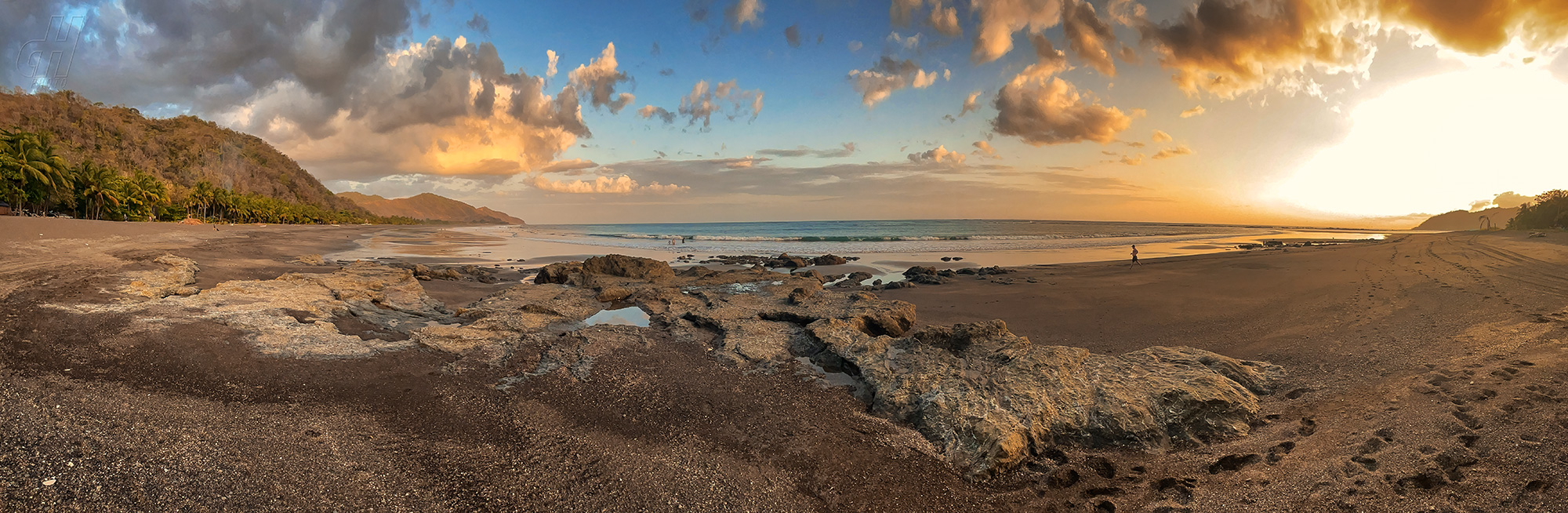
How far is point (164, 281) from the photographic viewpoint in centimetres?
1030

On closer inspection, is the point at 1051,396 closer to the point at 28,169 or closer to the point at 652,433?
the point at 652,433

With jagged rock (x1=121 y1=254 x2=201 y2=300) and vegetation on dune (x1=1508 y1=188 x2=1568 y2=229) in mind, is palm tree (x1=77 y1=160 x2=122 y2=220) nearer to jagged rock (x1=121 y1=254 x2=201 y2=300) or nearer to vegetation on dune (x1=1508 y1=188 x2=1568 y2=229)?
jagged rock (x1=121 y1=254 x2=201 y2=300)

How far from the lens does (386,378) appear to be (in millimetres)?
7176

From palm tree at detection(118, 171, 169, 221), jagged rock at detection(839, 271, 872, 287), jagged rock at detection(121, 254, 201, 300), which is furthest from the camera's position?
palm tree at detection(118, 171, 169, 221)

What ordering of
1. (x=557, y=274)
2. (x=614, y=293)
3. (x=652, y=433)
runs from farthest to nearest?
(x=557, y=274) < (x=614, y=293) < (x=652, y=433)

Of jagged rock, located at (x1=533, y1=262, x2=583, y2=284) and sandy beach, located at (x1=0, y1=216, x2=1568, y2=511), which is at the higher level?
jagged rock, located at (x1=533, y1=262, x2=583, y2=284)

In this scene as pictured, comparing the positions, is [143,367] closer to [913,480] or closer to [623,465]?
[623,465]

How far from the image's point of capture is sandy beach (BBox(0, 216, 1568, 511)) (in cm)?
451

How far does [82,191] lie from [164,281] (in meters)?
64.5

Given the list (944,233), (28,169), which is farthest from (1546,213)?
(28,169)

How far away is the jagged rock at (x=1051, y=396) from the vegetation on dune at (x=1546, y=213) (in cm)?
7264

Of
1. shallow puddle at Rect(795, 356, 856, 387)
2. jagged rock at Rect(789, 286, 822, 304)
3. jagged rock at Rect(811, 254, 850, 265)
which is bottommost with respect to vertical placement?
shallow puddle at Rect(795, 356, 856, 387)

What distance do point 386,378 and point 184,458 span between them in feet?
8.26

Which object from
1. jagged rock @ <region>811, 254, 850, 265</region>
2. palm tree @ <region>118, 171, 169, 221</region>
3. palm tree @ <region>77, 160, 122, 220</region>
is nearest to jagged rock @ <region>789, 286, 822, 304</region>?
jagged rock @ <region>811, 254, 850, 265</region>
